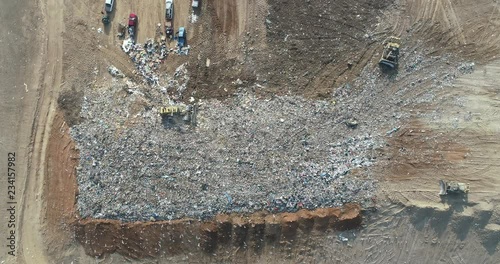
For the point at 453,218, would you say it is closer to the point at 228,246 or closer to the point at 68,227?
the point at 228,246

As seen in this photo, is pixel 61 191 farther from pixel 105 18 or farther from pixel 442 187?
pixel 442 187

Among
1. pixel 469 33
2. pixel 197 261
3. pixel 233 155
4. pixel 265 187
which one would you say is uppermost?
pixel 469 33

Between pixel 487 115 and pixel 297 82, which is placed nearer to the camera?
pixel 487 115

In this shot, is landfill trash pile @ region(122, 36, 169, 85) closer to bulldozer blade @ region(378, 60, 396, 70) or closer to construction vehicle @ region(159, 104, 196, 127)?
construction vehicle @ region(159, 104, 196, 127)

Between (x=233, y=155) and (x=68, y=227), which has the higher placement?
(x=233, y=155)

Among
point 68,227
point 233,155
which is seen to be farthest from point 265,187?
point 68,227

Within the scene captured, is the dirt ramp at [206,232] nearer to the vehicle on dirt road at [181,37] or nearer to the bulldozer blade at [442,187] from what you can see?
the bulldozer blade at [442,187]

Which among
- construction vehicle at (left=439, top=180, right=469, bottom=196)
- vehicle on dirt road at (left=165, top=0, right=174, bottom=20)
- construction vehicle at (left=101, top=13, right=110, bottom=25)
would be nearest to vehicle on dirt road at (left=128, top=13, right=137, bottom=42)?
construction vehicle at (left=101, top=13, right=110, bottom=25)
